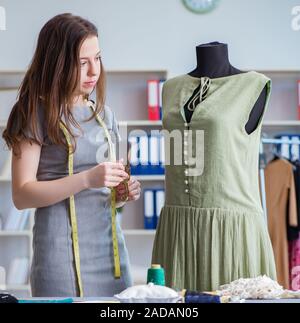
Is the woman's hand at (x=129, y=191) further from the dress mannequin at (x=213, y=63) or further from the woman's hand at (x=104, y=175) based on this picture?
the dress mannequin at (x=213, y=63)

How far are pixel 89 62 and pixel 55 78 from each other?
0.24 ft

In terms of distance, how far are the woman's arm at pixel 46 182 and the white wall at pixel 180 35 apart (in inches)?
96.3

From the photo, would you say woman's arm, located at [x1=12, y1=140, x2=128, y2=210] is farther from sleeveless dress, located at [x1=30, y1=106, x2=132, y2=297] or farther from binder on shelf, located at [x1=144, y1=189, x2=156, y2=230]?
binder on shelf, located at [x1=144, y1=189, x2=156, y2=230]

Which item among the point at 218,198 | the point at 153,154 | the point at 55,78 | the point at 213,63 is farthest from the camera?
the point at 153,154

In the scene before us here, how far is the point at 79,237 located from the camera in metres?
1.39

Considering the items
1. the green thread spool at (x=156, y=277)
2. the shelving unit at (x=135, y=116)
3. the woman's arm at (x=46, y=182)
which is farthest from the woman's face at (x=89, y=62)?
the shelving unit at (x=135, y=116)

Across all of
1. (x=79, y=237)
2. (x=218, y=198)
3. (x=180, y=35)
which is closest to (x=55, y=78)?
(x=79, y=237)

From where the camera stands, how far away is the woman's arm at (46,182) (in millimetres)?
1341

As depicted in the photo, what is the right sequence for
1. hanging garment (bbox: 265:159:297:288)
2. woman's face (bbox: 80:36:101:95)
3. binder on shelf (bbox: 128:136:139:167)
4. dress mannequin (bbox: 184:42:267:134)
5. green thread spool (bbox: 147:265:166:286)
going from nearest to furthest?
1. green thread spool (bbox: 147:265:166:286)
2. woman's face (bbox: 80:36:101:95)
3. dress mannequin (bbox: 184:42:267:134)
4. hanging garment (bbox: 265:159:297:288)
5. binder on shelf (bbox: 128:136:139:167)

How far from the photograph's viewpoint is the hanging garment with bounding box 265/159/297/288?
3.42 meters

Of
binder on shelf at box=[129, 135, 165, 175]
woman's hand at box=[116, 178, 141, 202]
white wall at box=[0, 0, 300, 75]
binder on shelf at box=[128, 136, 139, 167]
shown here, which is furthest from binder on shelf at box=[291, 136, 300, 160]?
woman's hand at box=[116, 178, 141, 202]

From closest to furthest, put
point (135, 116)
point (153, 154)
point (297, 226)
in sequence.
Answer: point (297, 226) → point (153, 154) → point (135, 116)

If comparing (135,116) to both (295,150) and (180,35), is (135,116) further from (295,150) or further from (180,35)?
(295,150)
